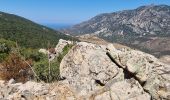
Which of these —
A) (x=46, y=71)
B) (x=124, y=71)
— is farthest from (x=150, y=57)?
(x=46, y=71)

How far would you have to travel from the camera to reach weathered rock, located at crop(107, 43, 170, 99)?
37.5m

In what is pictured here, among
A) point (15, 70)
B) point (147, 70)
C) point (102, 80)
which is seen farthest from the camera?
point (15, 70)

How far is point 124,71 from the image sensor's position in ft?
129

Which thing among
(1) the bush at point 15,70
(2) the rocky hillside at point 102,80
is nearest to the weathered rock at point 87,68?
(2) the rocky hillside at point 102,80

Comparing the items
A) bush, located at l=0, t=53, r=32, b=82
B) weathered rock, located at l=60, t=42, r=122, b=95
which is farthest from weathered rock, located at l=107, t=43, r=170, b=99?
bush, located at l=0, t=53, r=32, b=82

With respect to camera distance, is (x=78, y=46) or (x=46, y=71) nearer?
(x=78, y=46)

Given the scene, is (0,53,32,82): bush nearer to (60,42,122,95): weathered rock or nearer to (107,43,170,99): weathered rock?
(60,42,122,95): weathered rock

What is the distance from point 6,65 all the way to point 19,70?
12.3ft

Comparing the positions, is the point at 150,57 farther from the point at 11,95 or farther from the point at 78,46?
the point at 11,95

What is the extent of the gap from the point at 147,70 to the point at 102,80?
5177 millimetres

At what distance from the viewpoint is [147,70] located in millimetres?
38812

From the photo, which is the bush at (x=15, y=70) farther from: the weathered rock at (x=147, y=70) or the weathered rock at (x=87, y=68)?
the weathered rock at (x=147, y=70)

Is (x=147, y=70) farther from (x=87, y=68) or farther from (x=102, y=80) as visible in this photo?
(x=87, y=68)

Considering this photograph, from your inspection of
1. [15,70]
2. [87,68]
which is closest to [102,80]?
[87,68]
